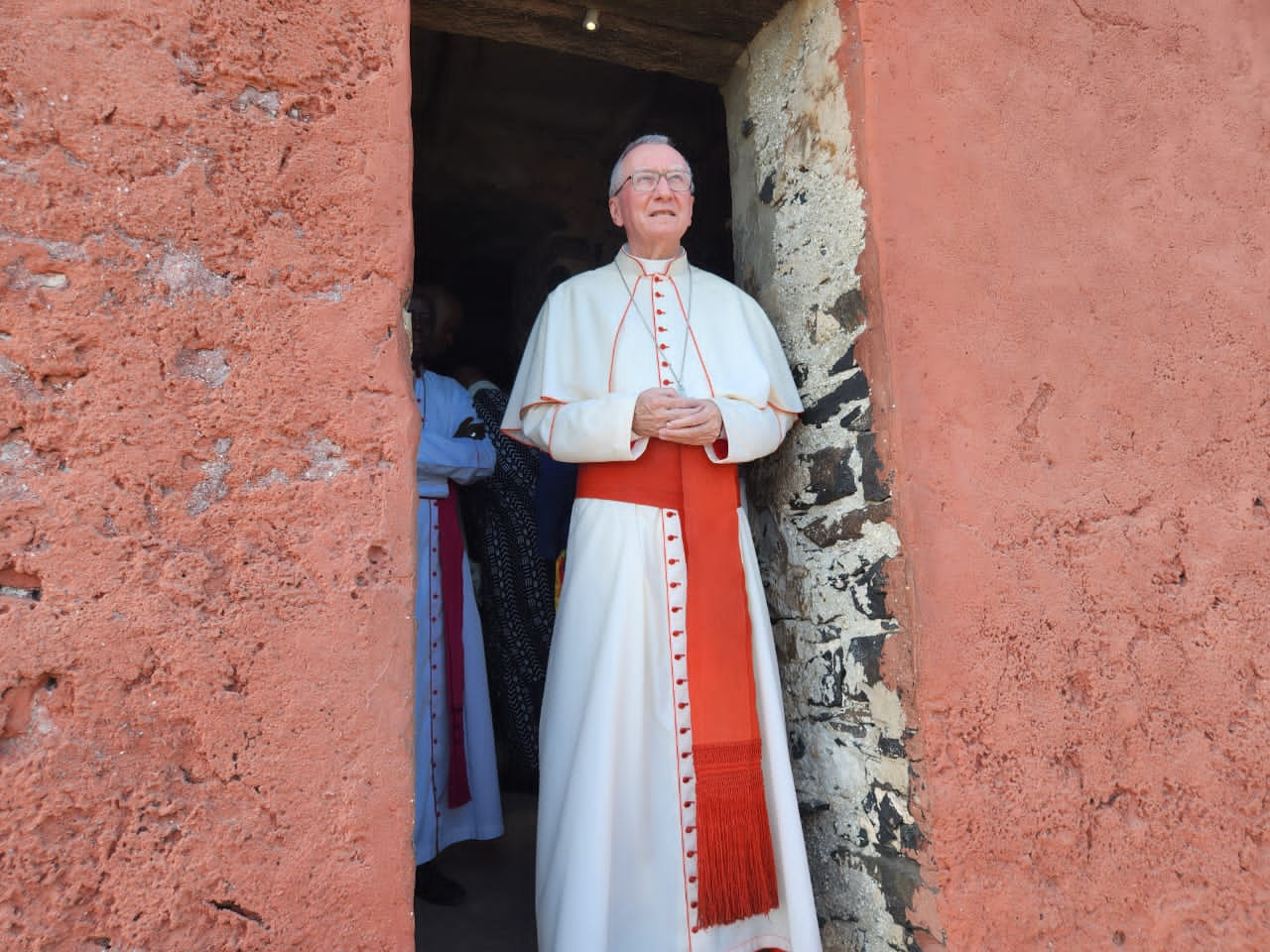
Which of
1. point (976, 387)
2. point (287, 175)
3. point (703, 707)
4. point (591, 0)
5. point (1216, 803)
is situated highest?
point (591, 0)

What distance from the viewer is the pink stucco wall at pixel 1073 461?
2.16 metres

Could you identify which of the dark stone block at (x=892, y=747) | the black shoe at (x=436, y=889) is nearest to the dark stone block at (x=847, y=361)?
the dark stone block at (x=892, y=747)

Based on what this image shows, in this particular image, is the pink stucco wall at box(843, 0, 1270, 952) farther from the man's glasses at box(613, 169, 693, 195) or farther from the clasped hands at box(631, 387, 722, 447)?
the man's glasses at box(613, 169, 693, 195)

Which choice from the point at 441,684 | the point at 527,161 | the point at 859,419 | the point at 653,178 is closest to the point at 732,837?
the point at 859,419

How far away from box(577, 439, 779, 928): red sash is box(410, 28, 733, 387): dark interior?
2.27m

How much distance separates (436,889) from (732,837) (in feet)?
4.54

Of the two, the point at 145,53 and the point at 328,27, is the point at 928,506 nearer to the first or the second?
the point at 328,27

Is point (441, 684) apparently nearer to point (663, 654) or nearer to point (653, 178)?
point (663, 654)

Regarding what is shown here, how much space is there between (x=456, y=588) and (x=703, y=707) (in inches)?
56.8

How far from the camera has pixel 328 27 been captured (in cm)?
188

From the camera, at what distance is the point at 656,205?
266 centimetres

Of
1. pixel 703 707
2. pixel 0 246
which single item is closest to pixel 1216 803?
pixel 703 707

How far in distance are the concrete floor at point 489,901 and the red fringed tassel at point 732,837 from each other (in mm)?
899

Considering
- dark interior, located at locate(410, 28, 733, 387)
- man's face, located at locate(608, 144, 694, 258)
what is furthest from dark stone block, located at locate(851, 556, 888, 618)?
dark interior, located at locate(410, 28, 733, 387)
